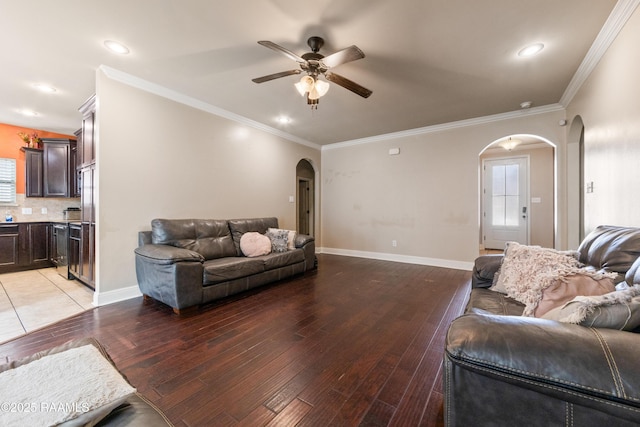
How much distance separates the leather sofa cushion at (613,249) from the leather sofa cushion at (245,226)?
371 centimetres

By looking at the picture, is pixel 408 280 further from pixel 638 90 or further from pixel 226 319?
pixel 638 90

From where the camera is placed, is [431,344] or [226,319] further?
[226,319]

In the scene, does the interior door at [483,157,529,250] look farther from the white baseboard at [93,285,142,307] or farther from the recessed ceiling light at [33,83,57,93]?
the recessed ceiling light at [33,83,57,93]

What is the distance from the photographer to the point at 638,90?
1.87 metres

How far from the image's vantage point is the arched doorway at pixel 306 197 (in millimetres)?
6867

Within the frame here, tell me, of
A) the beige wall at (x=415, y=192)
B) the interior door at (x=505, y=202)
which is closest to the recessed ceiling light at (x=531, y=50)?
the beige wall at (x=415, y=192)

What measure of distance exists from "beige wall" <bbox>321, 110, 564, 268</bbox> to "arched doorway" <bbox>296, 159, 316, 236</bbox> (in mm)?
576

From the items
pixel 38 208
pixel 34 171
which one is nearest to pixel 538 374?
pixel 34 171

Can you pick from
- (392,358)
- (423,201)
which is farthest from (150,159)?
(423,201)

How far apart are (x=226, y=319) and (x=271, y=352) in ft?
2.60

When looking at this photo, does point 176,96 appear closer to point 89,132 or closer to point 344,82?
point 89,132

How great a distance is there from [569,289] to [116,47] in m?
4.00

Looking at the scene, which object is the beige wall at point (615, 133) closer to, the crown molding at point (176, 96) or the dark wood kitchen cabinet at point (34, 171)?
the crown molding at point (176, 96)

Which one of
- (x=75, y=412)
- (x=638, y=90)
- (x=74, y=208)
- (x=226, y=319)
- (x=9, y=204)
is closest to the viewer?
(x=75, y=412)
